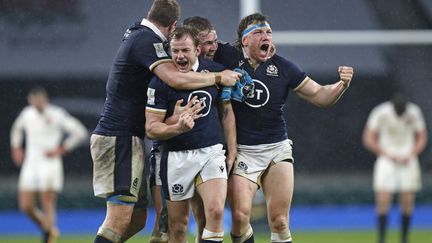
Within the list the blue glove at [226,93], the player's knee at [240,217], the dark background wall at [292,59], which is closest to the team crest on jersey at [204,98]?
the blue glove at [226,93]

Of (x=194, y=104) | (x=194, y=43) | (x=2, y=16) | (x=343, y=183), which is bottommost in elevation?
(x=343, y=183)

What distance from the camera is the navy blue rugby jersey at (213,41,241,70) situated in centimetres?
697

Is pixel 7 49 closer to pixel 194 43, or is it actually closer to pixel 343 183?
pixel 343 183

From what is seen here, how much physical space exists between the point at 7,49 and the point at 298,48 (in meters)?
5.07

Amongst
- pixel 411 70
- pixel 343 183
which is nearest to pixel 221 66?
pixel 343 183

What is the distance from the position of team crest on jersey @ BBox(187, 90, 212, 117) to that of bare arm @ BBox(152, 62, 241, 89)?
6 centimetres

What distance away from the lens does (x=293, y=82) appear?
706 cm

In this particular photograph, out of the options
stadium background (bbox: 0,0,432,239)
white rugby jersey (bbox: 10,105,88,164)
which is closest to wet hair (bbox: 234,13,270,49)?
white rugby jersey (bbox: 10,105,88,164)

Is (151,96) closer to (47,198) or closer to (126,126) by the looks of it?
(126,126)

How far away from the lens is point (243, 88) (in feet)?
22.7

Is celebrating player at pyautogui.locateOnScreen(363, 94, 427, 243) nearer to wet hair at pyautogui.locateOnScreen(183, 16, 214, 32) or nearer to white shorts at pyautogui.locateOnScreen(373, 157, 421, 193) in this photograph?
white shorts at pyautogui.locateOnScreen(373, 157, 421, 193)

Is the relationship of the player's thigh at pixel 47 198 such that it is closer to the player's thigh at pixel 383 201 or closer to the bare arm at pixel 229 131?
the player's thigh at pixel 383 201

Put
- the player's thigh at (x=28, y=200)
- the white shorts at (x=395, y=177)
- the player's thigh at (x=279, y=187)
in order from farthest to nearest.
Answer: the white shorts at (x=395, y=177) < the player's thigh at (x=28, y=200) < the player's thigh at (x=279, y=187)

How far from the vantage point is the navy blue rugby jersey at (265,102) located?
22.9ft
